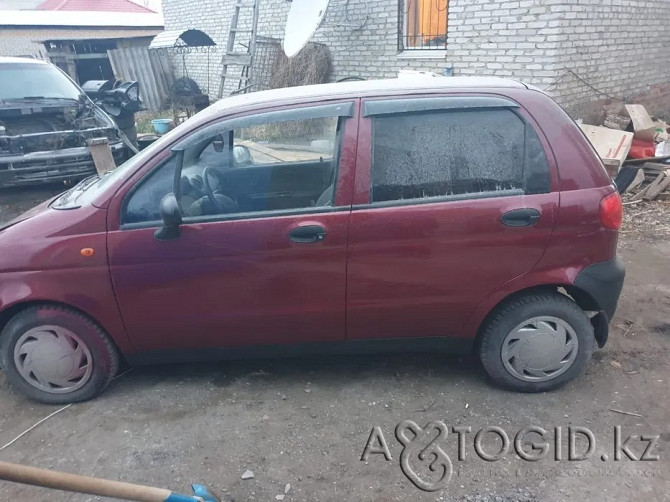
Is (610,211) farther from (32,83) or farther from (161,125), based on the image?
(161,125)

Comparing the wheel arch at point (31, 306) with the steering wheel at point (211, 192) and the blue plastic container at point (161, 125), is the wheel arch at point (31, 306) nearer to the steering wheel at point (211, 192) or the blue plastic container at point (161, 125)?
the steering wheel at point (211, 192)

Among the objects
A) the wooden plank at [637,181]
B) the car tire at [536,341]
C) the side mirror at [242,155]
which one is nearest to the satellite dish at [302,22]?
the wooden plank at [637,181]

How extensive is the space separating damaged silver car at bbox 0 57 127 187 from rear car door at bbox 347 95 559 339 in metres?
5.36

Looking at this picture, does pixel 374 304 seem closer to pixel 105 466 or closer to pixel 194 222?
pixel 194 222

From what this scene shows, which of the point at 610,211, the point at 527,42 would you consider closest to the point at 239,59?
the point at 527,42

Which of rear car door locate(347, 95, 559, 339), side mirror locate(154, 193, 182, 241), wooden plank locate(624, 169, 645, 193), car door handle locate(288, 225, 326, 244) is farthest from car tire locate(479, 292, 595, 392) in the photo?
wooden plank locate(624, 169, 645, 193)

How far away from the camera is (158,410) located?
9.98ft

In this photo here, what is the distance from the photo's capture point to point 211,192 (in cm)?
299

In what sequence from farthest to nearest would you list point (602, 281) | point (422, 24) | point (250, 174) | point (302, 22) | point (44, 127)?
point (302, 22)
point (422, 24)
point (44, 127)
point (250, 174)
point (602, 281)

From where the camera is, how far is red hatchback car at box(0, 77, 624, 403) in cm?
276

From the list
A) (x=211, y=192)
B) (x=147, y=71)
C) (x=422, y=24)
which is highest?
(x=422, y=24)

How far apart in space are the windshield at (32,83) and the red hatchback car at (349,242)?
18.0ft

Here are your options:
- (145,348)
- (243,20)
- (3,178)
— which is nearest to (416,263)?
(145,348)

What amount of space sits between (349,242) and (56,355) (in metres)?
1.77
